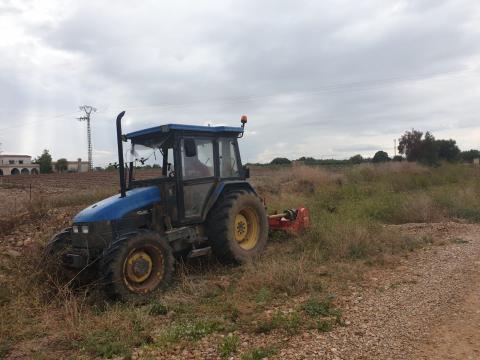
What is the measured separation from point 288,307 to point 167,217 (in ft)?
7.94

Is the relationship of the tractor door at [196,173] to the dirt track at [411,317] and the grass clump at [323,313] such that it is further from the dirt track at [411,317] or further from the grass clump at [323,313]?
the dirt track at [411,317]

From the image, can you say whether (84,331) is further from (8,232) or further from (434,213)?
(434,213)

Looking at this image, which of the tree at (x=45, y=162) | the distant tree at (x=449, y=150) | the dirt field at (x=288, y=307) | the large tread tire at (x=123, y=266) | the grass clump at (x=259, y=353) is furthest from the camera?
the tree at (x=45, y=162)

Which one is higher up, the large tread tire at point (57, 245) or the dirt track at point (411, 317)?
the large tread tire at point (57, 245)

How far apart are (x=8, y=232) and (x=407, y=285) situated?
835 cm

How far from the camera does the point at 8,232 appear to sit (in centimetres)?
969

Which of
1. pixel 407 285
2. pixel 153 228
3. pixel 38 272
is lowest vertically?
pixel 407 285

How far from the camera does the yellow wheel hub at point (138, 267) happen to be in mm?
5461

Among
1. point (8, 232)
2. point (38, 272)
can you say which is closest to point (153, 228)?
point (38, 272)

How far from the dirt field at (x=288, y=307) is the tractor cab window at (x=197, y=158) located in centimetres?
151

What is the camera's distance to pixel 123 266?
17.5ft

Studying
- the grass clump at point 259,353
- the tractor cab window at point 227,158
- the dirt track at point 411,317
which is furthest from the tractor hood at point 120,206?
the dirt track at point 411,317

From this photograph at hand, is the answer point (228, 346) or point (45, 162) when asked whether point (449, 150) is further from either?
point (45, 162)

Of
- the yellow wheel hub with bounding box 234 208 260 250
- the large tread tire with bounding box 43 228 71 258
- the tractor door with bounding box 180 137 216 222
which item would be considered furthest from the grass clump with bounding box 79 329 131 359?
the yellow wheel hub with bounding box 234 208 260 250
